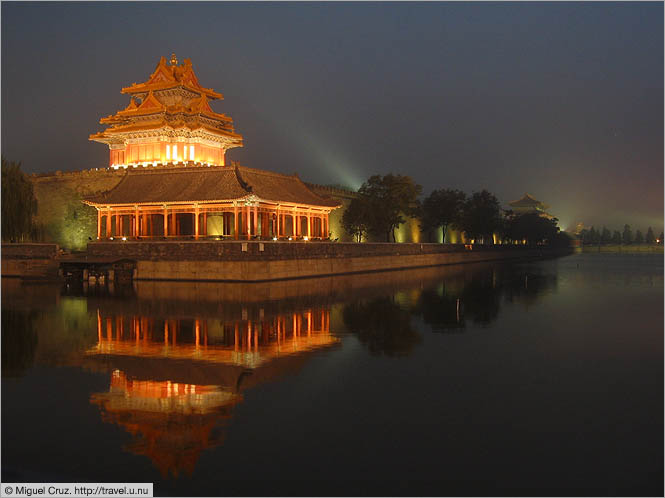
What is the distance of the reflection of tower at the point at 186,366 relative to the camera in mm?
7730

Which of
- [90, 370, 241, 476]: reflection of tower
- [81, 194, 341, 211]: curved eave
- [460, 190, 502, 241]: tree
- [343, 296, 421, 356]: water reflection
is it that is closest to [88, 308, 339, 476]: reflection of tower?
[90, 370, 241, 476]: reflection of tower

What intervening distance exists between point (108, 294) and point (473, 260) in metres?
45.3

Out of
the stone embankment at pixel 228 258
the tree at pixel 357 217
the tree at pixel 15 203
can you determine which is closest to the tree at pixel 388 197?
the tree at pixel 357 217

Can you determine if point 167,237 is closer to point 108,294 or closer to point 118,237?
point 118,237

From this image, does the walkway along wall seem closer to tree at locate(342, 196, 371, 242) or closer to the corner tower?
tree at locate(342, 196, 371, 242)

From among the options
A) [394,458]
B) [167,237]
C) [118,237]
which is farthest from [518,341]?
[118,237]

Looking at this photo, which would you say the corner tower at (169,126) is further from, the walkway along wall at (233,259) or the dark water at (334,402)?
Answer: the dark water at (334,402)

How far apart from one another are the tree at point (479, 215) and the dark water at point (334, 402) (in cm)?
4891

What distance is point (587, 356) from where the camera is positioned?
42.8 ft

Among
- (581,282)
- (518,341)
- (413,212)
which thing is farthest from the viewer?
(413,212)

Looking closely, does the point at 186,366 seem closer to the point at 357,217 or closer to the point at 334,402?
the point at 334,402

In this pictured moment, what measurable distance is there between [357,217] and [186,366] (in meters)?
38.1

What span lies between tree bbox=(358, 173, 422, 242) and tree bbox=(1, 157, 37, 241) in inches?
961

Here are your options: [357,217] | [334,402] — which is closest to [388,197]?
[357,217]
